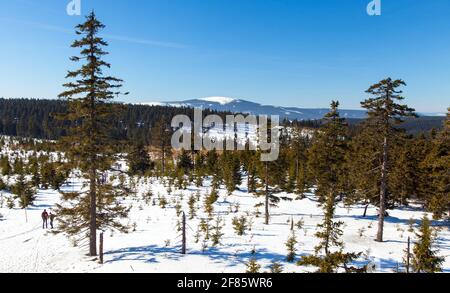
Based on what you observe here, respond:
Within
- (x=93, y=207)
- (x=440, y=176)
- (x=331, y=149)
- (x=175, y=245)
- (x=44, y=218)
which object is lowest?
(x=175, y=245)

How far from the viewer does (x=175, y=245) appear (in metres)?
20.9

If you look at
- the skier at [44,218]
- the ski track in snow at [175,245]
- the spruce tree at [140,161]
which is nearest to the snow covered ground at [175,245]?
the ski track in snow at [175,245]

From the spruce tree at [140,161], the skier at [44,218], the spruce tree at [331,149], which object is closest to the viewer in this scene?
the skier at [44,218]

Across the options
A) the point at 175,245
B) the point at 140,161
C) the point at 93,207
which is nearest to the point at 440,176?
the point at 175,245

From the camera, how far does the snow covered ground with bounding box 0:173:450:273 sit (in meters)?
17.0

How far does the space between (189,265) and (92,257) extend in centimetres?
637

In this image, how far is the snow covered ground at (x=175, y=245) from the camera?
55.7 ft

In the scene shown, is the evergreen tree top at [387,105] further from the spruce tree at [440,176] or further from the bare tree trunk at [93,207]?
the bare tree trunk at [93,207]

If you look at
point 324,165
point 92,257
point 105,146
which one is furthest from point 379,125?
point 92,257

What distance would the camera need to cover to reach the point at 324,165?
106ft

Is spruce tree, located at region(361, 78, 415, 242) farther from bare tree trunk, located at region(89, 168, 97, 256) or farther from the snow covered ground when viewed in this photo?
bare tree trunk, located at region(89, 168, 97, 256)

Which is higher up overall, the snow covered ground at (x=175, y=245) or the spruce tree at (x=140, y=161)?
the spruce tree at (x=140, y=161)

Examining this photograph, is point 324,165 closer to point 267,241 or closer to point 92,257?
point 267,241

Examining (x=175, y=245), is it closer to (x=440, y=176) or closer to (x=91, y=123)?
(x=91, y=123)
